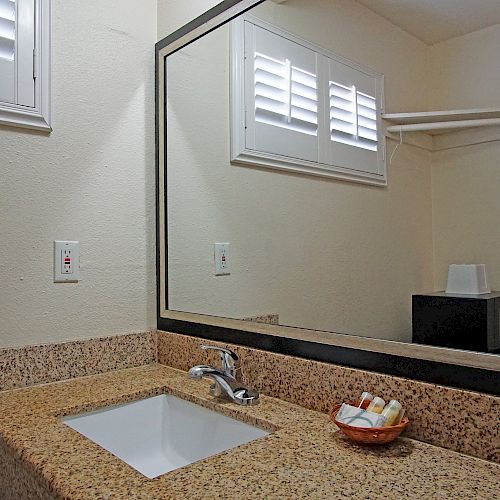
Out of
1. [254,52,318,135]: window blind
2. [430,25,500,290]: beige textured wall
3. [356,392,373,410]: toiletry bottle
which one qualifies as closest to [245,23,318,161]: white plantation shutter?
[254,52,318,135]: window blind

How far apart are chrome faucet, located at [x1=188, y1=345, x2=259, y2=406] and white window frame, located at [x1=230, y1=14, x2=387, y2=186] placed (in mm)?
475

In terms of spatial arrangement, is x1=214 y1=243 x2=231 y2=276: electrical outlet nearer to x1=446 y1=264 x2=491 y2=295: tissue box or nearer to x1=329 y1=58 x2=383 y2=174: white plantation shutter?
x1=329 y1=58 x2=383 y2=174: white plantation shutter

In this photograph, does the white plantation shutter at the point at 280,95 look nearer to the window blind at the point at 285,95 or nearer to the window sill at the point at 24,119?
the window blind at the point at 285,95

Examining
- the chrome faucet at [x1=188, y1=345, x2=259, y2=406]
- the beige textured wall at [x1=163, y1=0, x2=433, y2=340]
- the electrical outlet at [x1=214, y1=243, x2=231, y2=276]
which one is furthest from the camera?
the electrical outlet at [x1=214, y1=243, x2=231, y2=276]

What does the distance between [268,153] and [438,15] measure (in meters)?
0.49

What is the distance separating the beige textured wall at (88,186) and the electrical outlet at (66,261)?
2cm

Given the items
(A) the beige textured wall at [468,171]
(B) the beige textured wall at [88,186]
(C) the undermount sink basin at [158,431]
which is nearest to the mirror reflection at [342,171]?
(A) the beige textured wall at [468,171]

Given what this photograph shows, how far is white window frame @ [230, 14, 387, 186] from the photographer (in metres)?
0.99

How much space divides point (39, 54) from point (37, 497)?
1070mm

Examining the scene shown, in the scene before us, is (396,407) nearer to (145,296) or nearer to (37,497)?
(37,497)

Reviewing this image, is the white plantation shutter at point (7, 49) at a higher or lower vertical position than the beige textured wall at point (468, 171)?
higher

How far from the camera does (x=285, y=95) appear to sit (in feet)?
3.94

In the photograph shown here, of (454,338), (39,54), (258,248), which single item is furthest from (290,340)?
(39,54)

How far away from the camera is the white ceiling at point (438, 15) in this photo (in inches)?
32.2
